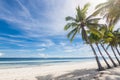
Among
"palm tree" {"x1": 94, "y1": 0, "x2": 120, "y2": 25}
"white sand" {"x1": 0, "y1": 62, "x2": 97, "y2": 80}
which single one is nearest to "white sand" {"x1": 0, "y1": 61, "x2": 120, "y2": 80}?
"white sand" {"x1": 0, "y1": 62, "x2": 97, "y2": 80}

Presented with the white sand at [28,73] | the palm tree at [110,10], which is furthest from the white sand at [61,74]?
the palm tree at [110,10]

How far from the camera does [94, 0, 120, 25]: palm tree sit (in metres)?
13.0

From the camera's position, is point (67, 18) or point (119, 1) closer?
point (119, 1)

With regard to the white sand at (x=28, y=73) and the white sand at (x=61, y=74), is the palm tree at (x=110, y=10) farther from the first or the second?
the white sand at (x=28, y=73)

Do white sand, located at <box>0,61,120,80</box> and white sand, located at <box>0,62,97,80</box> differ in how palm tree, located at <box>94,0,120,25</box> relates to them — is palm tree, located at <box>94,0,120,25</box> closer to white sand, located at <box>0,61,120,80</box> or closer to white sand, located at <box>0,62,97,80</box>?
white sand, located at <box>0,61,120,80</box>

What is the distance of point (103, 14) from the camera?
14.9 meters

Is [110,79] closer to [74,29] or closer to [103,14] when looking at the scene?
[103,14]

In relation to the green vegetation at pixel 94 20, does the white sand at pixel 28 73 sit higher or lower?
lower

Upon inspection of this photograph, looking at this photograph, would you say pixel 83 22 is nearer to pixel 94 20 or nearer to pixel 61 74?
pixel 94 20

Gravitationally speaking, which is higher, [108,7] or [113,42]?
[108,7]

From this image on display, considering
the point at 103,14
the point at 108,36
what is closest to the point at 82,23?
the point at 103,14

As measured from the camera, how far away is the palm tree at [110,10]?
1300 centimetres

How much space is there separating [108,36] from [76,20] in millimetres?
9889

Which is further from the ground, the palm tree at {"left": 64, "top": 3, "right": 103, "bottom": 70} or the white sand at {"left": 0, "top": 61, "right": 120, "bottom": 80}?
the palm tree at {"left": 64, "top": 3, "right": 103, "bottom": 70}
